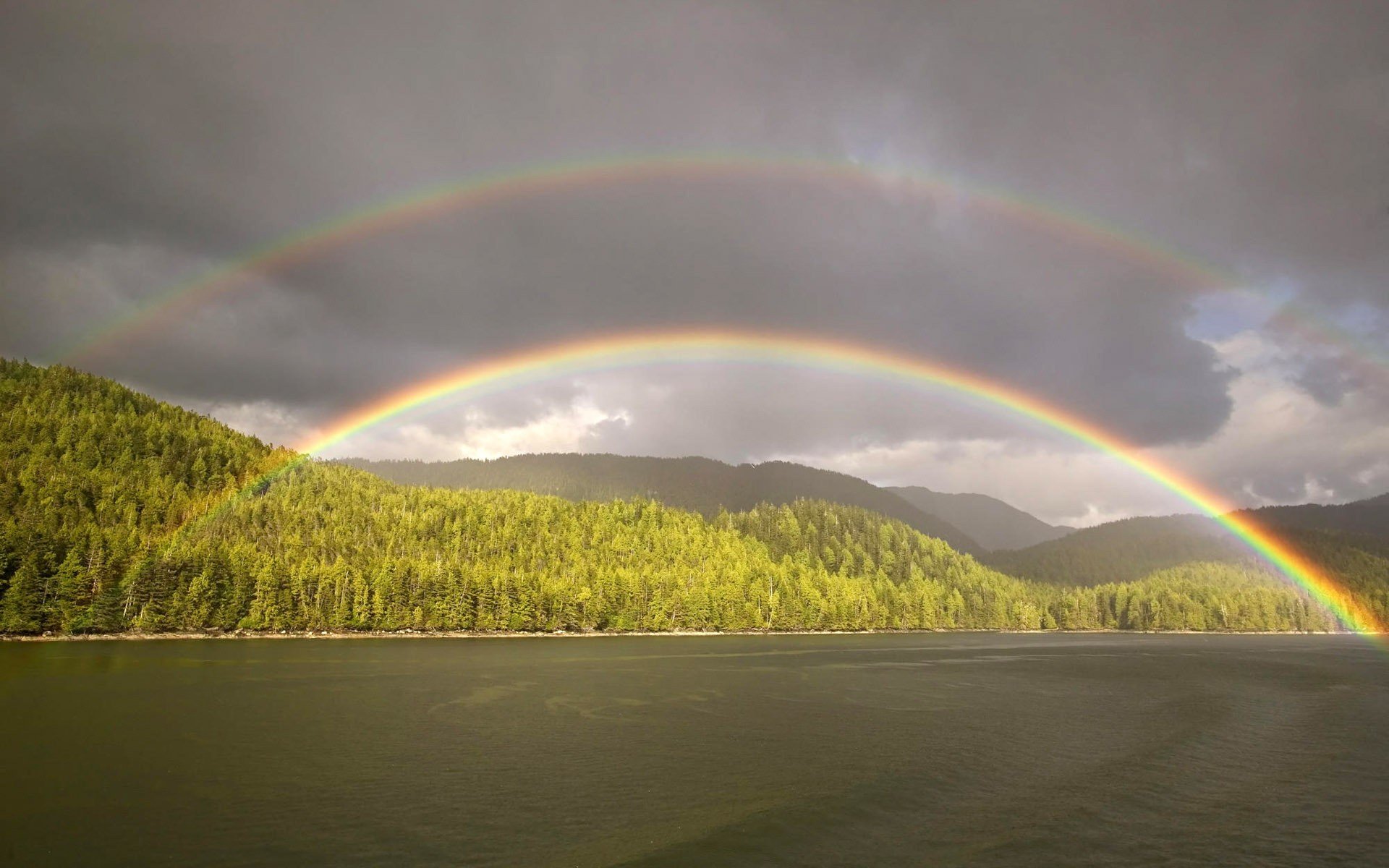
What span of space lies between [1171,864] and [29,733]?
72.8m

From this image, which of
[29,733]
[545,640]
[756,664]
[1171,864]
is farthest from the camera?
[545,640]

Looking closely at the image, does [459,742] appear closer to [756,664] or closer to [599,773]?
[599,773]

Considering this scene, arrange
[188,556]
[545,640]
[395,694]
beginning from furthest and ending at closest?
1. [545,640]
2. [188,556]
3. [395,694]

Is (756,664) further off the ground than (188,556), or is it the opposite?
(188,556)

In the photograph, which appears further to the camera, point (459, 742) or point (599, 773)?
point (459, 742)

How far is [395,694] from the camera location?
3162 inches

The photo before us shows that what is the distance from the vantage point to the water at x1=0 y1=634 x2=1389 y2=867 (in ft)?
108

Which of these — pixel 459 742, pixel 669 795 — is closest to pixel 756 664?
pixel 459 742

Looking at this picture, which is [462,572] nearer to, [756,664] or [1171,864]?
[756,664]

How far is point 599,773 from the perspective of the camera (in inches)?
1810

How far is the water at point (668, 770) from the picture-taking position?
108 ft

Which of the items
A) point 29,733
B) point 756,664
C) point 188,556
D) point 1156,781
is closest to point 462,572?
point 188,556

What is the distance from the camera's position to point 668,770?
4728 centimetres

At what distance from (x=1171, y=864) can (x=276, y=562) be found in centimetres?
19385
